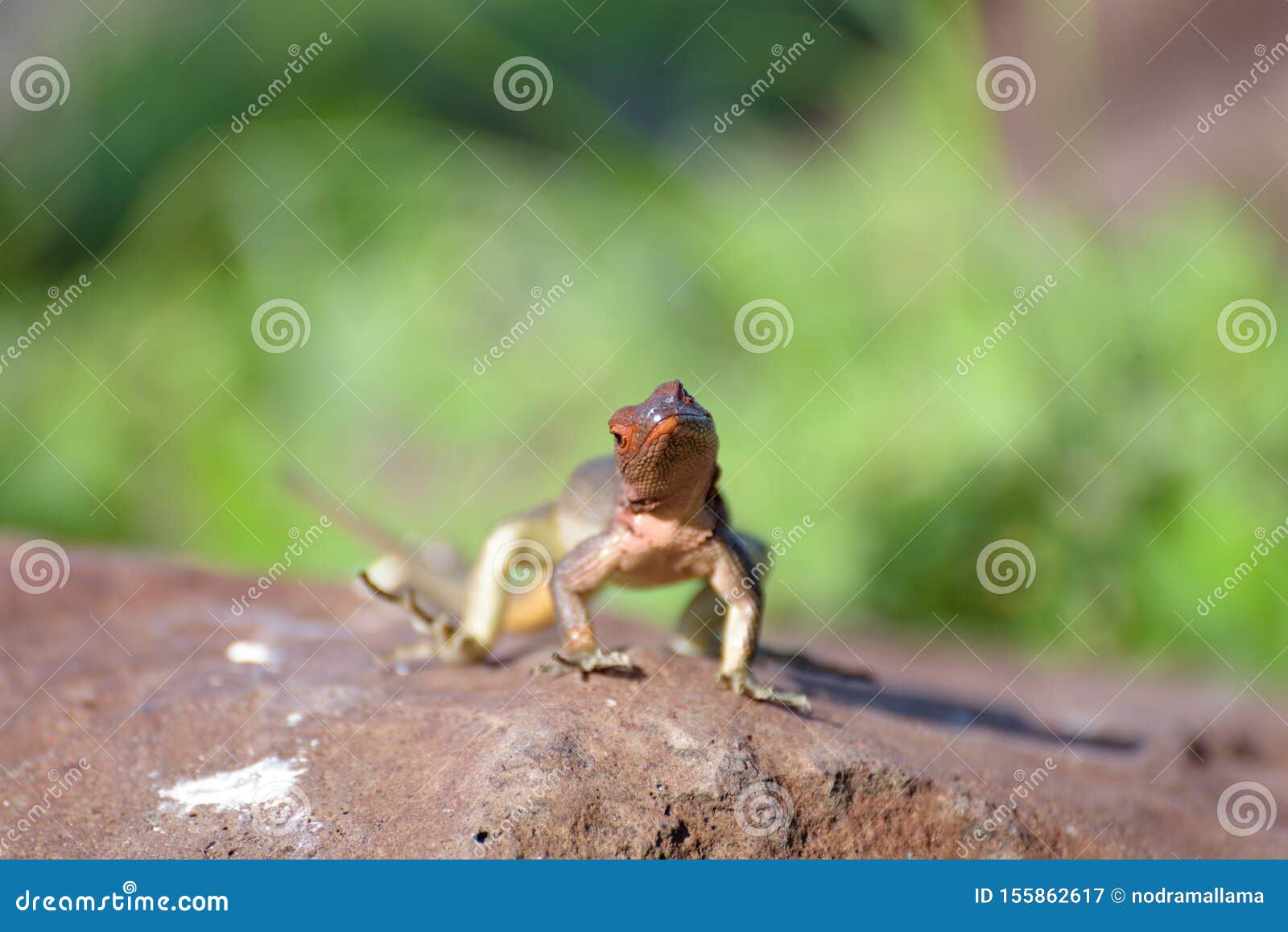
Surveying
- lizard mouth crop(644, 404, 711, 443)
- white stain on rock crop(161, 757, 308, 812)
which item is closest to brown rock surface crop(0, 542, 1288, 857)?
white stain on rock crop(161, 757, 308, 812)

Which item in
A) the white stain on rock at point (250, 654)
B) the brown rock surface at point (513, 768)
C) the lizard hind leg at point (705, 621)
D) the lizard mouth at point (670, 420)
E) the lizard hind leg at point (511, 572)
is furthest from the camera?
the white stain on rock at point (250, 654)

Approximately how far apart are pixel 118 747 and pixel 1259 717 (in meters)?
4.43

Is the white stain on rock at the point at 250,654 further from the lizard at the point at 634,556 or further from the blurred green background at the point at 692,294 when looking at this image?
the blurred green background at the point at 692,294

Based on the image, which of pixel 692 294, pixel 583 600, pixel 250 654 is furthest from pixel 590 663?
pixel 692 294

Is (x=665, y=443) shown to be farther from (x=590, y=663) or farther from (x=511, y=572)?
(x=511, y=572)

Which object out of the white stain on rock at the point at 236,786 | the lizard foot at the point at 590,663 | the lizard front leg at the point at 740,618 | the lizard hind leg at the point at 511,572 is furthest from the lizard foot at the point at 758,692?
the white stain on rock at the point at 236,786

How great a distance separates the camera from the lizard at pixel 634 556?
2625 mm

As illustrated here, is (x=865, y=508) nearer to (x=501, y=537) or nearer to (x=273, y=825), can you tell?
(x=501, y=537)

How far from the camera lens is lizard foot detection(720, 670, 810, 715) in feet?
9.04

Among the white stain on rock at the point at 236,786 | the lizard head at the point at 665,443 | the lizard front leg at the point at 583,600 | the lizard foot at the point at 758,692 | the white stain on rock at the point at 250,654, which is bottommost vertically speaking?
the white stain on rock at the point at 250,654

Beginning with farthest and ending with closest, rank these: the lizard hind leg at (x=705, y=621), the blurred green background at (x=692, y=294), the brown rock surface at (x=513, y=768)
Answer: the blurred green background at (x=692, y=294)
the lizard hind leg at (x=705, y=621)
the brown rock surface at (x=513, y=768)

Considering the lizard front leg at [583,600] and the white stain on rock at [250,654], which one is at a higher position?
the lizard front leg at [583,600]

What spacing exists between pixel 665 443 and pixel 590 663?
22.7 inches

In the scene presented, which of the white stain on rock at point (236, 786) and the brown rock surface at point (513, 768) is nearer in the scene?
the brown rock surface at point (513, 768)
